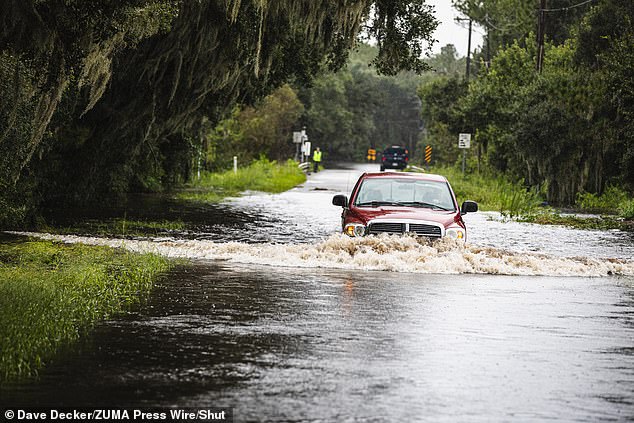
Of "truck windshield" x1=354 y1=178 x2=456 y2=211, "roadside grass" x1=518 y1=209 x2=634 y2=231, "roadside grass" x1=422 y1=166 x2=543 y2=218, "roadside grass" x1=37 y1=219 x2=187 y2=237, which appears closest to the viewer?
"truck windshield" x1=354 y1=178 x2=456 y2=211

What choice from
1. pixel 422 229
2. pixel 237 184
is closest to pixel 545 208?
pixel 237 184

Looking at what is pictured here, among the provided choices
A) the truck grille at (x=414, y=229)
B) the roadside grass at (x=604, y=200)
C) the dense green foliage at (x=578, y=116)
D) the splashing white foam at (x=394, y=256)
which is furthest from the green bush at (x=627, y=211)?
the truck grille at (x=414, y=229)

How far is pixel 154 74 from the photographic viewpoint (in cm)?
2853

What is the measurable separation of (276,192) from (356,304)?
3531cm

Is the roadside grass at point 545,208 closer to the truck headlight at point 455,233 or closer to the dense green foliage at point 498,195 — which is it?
the dense green foliage at point 498,195

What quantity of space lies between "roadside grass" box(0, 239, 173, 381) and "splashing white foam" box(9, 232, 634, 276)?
1.77 metres

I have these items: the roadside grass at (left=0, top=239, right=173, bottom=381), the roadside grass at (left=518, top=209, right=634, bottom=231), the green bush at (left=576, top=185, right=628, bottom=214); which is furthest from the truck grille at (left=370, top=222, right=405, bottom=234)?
the green bush at (left=576, top=185, right=628, bottom=214)

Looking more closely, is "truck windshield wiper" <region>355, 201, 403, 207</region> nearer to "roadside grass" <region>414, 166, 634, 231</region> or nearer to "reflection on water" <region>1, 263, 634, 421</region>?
"reflection on water" <region>1, 263, 634, 421</region>

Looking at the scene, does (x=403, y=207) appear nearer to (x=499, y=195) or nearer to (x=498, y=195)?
(x=499, y=195)

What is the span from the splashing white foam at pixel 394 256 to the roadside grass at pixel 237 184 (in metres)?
18.7

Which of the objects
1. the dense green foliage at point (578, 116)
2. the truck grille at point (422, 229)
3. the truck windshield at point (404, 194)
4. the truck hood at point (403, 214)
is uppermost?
the dense green foliage at point (578, 116)

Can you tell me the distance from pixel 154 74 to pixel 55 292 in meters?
16.7

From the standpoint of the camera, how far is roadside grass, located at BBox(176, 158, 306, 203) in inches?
1663

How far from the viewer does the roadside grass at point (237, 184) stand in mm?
42250
